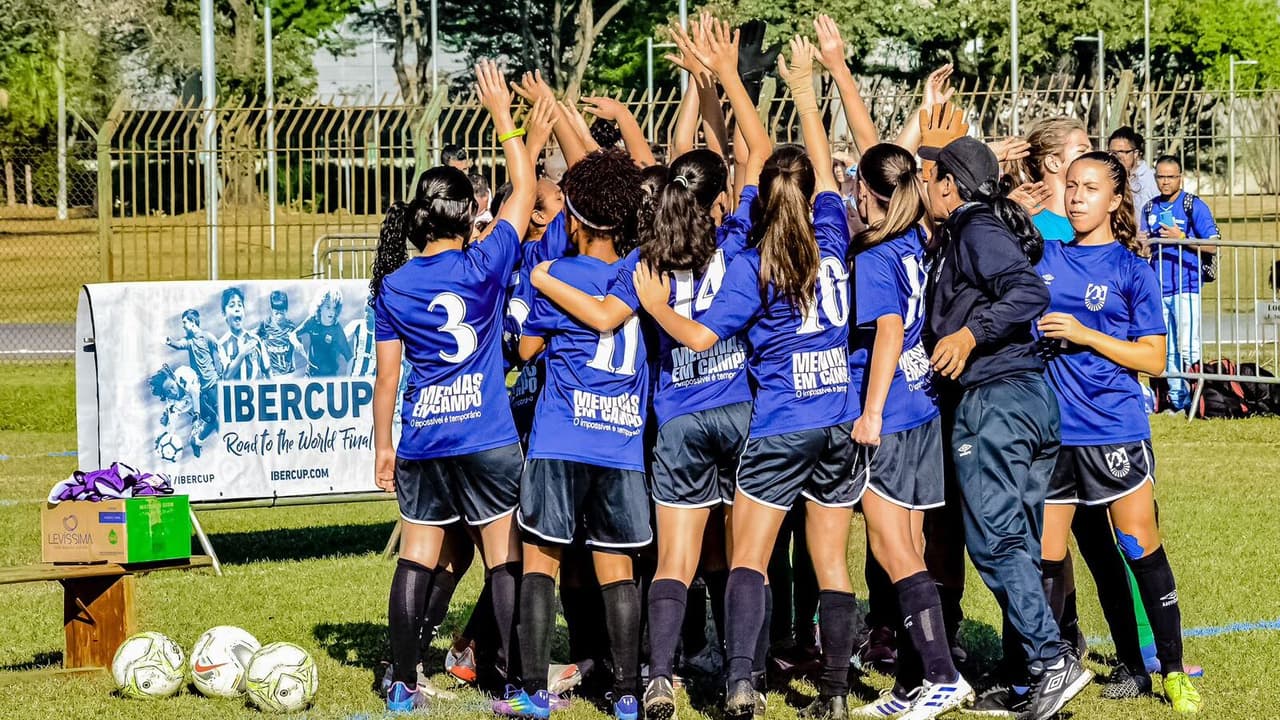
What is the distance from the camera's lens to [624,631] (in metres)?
6.06

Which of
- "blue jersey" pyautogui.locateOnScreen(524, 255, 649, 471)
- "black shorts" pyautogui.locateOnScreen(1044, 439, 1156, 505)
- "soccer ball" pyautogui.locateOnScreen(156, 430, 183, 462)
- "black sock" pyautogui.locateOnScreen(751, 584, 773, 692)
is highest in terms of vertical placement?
"blue jersey" pyautogui.locateOnScreen(524, 255, 649, 471)

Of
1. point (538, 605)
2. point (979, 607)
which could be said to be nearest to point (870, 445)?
point (538, 605)

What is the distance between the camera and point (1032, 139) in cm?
705

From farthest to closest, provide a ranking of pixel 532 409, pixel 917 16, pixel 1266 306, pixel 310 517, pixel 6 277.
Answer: pixel 917 16, pixel 6 277, pixel 1266 306, pixel 310 517, pixel 532 409

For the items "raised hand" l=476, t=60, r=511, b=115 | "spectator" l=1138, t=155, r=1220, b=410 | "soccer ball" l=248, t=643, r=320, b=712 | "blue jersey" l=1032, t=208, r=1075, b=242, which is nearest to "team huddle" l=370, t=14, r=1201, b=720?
"raised hand" l=476, t=60, r=511, b=115

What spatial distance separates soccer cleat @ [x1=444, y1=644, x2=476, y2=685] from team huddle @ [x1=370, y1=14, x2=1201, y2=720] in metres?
0.59

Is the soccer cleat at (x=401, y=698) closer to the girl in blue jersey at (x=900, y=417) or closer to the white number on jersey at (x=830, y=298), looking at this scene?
the girl in blue jersey at (x=900, y=417)

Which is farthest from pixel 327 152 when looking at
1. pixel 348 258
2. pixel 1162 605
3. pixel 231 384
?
pixel 1162 605

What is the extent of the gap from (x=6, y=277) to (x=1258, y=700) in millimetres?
31136

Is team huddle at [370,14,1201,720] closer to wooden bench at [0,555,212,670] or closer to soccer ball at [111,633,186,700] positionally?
soccer ball at [111,633,186,700]

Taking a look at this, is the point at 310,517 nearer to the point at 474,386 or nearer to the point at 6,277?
the point at 474,386

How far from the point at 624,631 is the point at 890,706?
111 cm

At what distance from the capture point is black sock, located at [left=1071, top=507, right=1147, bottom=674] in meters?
6.46

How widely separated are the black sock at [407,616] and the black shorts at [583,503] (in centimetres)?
58
